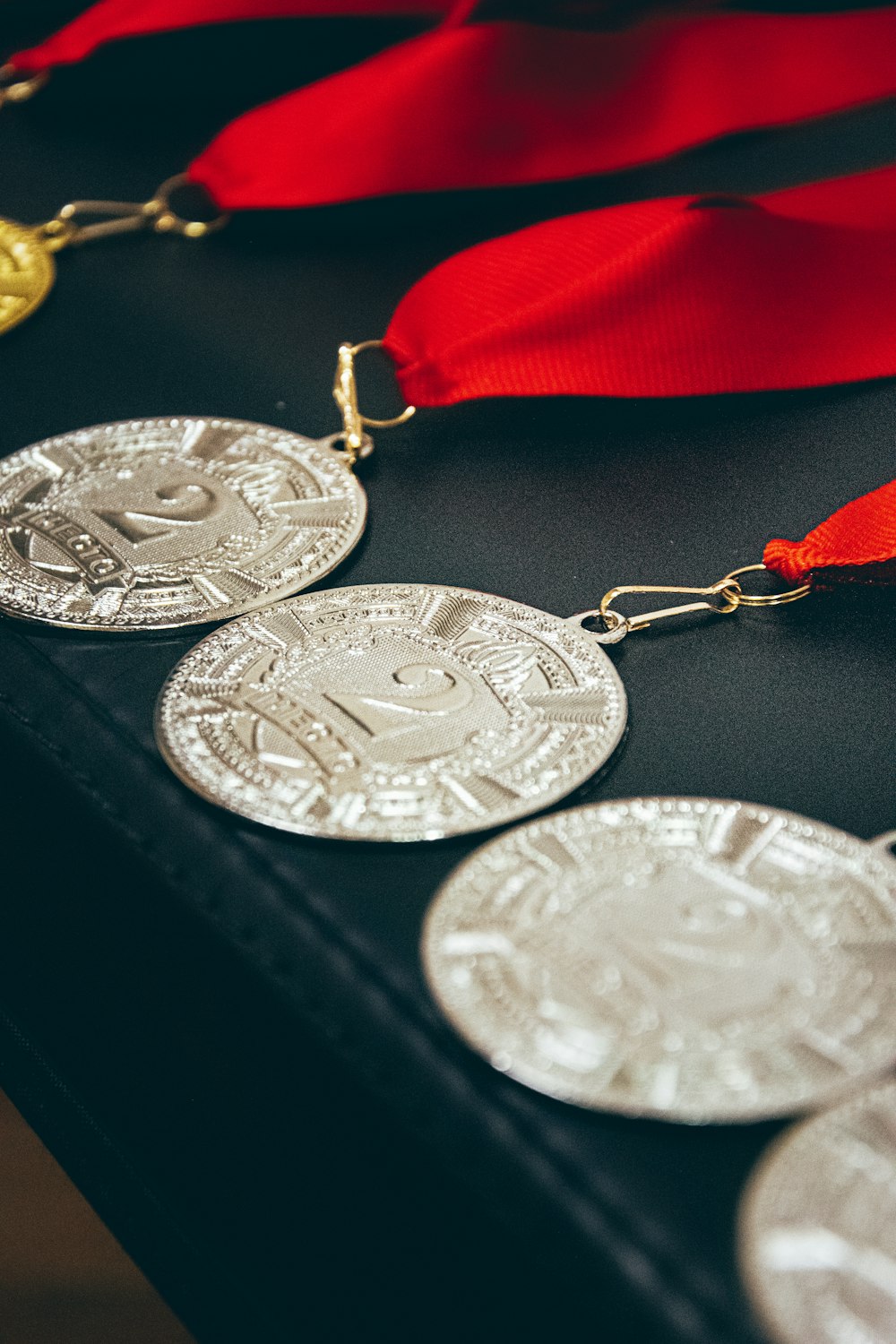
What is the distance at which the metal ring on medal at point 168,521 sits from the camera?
2.66 ft

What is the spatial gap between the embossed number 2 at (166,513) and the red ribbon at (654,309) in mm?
194

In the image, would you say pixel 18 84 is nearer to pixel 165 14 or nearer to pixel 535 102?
pixel 165 14

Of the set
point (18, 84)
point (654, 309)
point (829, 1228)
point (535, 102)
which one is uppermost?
point (18, 84)

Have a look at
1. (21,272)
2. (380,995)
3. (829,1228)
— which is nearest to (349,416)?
(21,272)

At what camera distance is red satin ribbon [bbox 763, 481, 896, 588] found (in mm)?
829

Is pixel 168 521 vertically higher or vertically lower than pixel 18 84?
lower

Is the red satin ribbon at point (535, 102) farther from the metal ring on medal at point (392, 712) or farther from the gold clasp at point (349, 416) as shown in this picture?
the metal ring on medal at point (392, 712)

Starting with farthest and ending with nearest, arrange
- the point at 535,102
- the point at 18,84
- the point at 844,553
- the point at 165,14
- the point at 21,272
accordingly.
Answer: the point at 18,84
the point at 165,14
the point at 535,102
the point at 21,272
the point at 844,553

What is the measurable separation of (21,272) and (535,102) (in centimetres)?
49

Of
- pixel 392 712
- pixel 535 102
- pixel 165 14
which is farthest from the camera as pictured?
pixel 165 14

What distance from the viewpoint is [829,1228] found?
1.60ft

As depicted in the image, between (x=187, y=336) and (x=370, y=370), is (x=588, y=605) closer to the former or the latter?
(x=370, y=370)

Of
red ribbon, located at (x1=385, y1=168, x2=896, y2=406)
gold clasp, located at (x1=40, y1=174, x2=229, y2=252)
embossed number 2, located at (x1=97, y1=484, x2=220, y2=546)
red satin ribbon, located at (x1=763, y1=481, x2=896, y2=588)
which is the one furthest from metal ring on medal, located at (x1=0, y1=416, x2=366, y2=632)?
gold clasp, located at (x1=40, y1=174, x2=229, y2=252)

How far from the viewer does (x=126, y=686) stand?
2.51 feet
